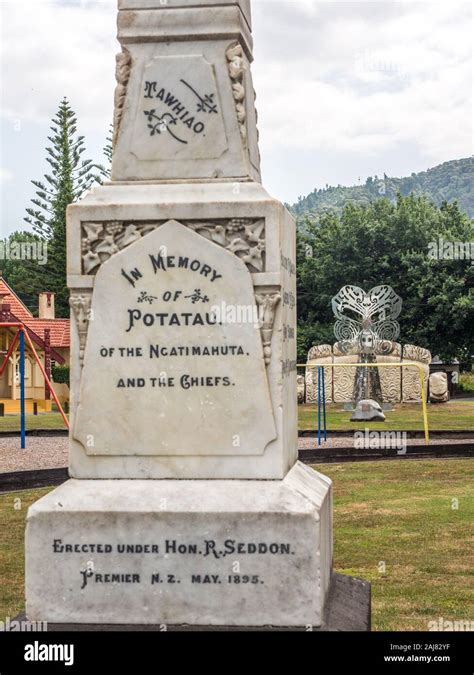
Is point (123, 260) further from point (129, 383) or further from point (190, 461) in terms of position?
point (190, 461)

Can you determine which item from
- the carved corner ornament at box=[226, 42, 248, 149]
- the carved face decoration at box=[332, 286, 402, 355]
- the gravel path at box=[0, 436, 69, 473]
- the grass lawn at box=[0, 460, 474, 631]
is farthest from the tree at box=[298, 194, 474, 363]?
the carved corner ornament at box=[226, 42, 248, 149]

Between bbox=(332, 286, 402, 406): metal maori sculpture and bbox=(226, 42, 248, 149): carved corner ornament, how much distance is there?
31.3 metres

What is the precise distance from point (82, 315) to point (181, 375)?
0.61 meters

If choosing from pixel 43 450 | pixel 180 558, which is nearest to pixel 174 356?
pixel 180 558

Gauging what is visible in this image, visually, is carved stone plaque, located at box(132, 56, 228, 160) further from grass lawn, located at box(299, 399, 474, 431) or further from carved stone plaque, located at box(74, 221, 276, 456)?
grass lawn, located at box(299, 399, 474, 431)

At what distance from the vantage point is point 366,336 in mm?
38344

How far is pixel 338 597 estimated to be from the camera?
570 centimetres

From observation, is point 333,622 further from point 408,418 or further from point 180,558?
point 408,418

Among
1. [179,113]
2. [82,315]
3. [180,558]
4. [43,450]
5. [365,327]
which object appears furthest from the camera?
[365,327]

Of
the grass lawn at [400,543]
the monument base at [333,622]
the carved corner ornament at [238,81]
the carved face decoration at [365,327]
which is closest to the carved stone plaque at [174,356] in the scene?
the carved corner ornament at [238,81]

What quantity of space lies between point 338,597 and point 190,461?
113cm

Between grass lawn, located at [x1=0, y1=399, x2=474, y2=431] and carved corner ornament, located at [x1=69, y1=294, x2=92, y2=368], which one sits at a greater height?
carved corner ornament, located at [x1=69, y1=294, x2=92, y2=368]

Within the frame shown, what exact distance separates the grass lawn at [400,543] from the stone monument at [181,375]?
70.3 inches

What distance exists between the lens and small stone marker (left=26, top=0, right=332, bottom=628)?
516 cm
